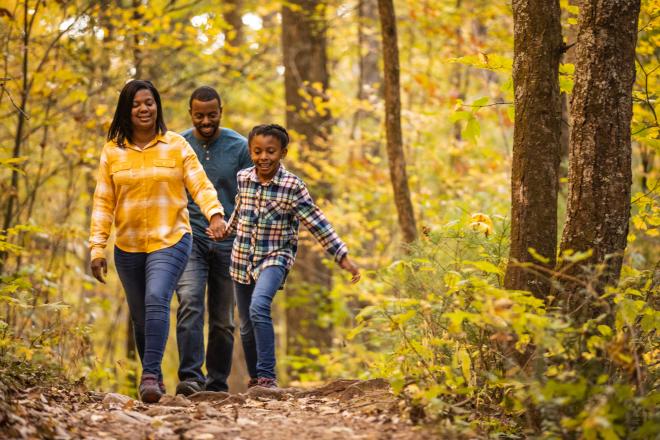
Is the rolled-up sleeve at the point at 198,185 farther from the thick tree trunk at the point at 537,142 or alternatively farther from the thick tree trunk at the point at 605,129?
the thick tree trunk at the point at 605,129

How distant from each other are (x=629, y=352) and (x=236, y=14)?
13555 mm

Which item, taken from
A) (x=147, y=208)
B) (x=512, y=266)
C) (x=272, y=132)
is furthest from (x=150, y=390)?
(x=512, y=266)

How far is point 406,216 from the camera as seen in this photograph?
349 inches

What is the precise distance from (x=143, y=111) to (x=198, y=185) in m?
0.66

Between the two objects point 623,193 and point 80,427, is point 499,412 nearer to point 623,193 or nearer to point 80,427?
point 623,193

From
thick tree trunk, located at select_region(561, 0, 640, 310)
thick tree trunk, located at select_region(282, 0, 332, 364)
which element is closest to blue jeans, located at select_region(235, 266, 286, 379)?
thick tree trunk, located at select_region(561, 0, 640, 310)

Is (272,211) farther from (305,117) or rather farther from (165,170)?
(305,117)

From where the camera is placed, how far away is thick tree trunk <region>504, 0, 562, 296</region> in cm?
489

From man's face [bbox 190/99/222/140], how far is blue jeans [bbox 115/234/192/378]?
3.89 feet

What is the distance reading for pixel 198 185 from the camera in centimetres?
579

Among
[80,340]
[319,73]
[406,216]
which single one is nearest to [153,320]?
[80,340]

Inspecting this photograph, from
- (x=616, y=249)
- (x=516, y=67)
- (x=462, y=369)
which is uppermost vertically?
(x=516, y=67)

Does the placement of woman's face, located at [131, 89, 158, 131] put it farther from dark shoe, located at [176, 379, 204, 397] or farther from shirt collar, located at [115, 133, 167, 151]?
dark shoe, located at [176, 379, 204, 397]

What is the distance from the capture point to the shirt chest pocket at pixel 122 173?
568 centimetres
